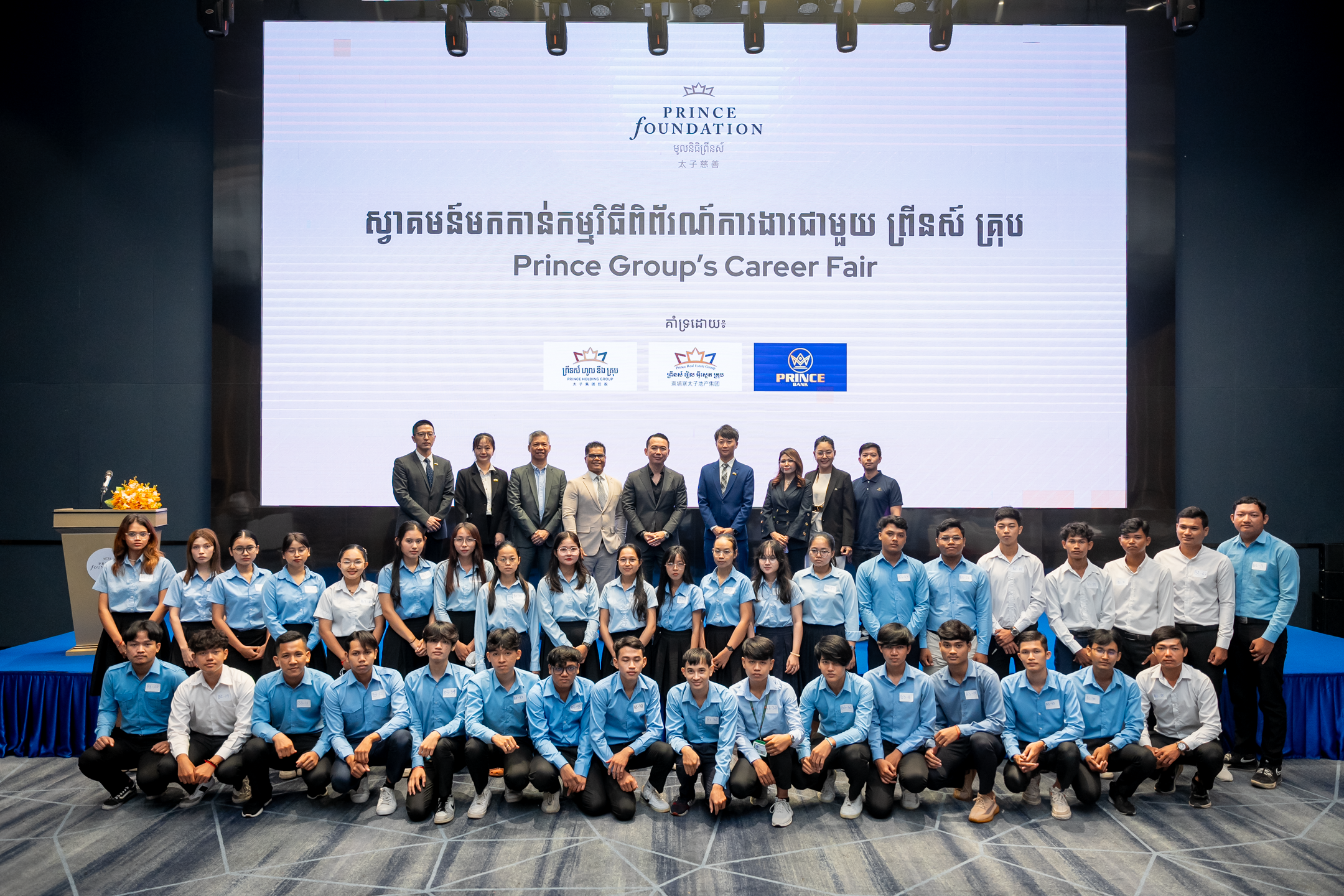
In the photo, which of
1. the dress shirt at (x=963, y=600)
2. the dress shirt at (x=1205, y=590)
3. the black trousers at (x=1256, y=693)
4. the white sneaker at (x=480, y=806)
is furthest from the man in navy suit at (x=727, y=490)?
the black trousers at (x=1256, y=693)

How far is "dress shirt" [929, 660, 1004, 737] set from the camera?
4043 mm

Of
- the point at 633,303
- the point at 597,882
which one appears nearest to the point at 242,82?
the point at 633,303

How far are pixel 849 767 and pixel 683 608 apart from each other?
1.24 metres

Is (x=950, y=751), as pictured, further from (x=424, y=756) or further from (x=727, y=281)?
(x=727, y=281)

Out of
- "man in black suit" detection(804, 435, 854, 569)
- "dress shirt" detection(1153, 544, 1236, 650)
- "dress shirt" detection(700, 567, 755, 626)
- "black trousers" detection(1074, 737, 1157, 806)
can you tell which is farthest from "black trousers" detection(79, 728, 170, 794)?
"dress shirt" detection(1153, 544, 1236, 650)

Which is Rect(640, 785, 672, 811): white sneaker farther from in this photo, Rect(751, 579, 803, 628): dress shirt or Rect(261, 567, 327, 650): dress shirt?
Rect(261, 567, 327, 650): dress shirt

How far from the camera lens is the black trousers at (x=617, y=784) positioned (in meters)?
3.86

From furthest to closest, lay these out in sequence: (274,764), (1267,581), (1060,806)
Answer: (1267,581)
(274,764)
(1060,806)

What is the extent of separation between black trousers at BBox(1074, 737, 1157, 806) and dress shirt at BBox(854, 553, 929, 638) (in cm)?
106

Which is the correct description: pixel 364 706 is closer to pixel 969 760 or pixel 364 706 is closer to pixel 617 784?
pixel 617 784

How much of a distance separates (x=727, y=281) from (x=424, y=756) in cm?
414

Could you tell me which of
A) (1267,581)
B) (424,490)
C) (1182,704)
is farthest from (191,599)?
(1267,581)

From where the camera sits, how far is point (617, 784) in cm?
393

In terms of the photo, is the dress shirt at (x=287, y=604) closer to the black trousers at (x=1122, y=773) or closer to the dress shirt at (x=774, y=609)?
the dress shirt at (x=774, y=609)
